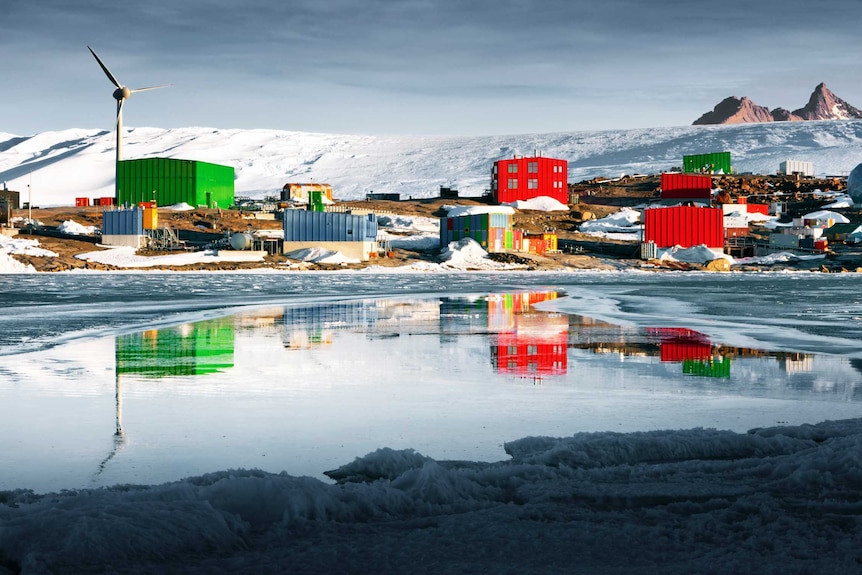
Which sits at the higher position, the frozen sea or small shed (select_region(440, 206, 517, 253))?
small shed (select_region(440, 206, 517, 253))

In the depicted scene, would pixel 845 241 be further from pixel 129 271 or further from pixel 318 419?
pixel 318 419

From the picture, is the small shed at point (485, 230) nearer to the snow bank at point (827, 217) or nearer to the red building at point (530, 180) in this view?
the red building at point (530, 180)

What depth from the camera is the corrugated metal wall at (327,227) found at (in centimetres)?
6189

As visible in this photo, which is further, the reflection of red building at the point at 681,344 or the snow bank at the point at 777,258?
the snow bank at the point at 777,258

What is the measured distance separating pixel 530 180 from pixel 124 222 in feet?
138

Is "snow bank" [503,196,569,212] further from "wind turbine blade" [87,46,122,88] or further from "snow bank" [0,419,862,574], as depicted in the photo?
"snow bank" [0,419,862,574]

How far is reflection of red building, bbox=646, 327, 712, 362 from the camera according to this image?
40.2 ft

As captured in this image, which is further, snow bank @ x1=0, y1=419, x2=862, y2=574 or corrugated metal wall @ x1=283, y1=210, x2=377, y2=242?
corrugated metal wall @ x1=283, y1=210, x2=377, y2=242

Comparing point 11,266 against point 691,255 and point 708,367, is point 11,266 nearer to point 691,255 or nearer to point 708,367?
point 691,255

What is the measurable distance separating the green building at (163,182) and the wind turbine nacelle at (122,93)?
8.31 metres

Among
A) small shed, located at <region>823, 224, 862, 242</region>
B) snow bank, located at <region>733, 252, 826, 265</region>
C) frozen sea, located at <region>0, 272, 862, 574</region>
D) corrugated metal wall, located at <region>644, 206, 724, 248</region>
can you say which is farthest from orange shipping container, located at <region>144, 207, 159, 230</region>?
small shed, located at <region>823, 224, 862, 242</region>

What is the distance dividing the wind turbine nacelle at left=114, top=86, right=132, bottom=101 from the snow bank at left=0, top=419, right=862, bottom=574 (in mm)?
75632

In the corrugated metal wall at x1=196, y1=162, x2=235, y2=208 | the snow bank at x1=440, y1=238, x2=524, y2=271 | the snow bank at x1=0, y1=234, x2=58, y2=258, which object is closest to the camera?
the snow bank at x1=0, y1=234, x2=58, y2=258

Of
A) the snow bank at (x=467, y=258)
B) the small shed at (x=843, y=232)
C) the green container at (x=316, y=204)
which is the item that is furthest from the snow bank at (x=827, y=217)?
the green container at (x=316, y=204)
